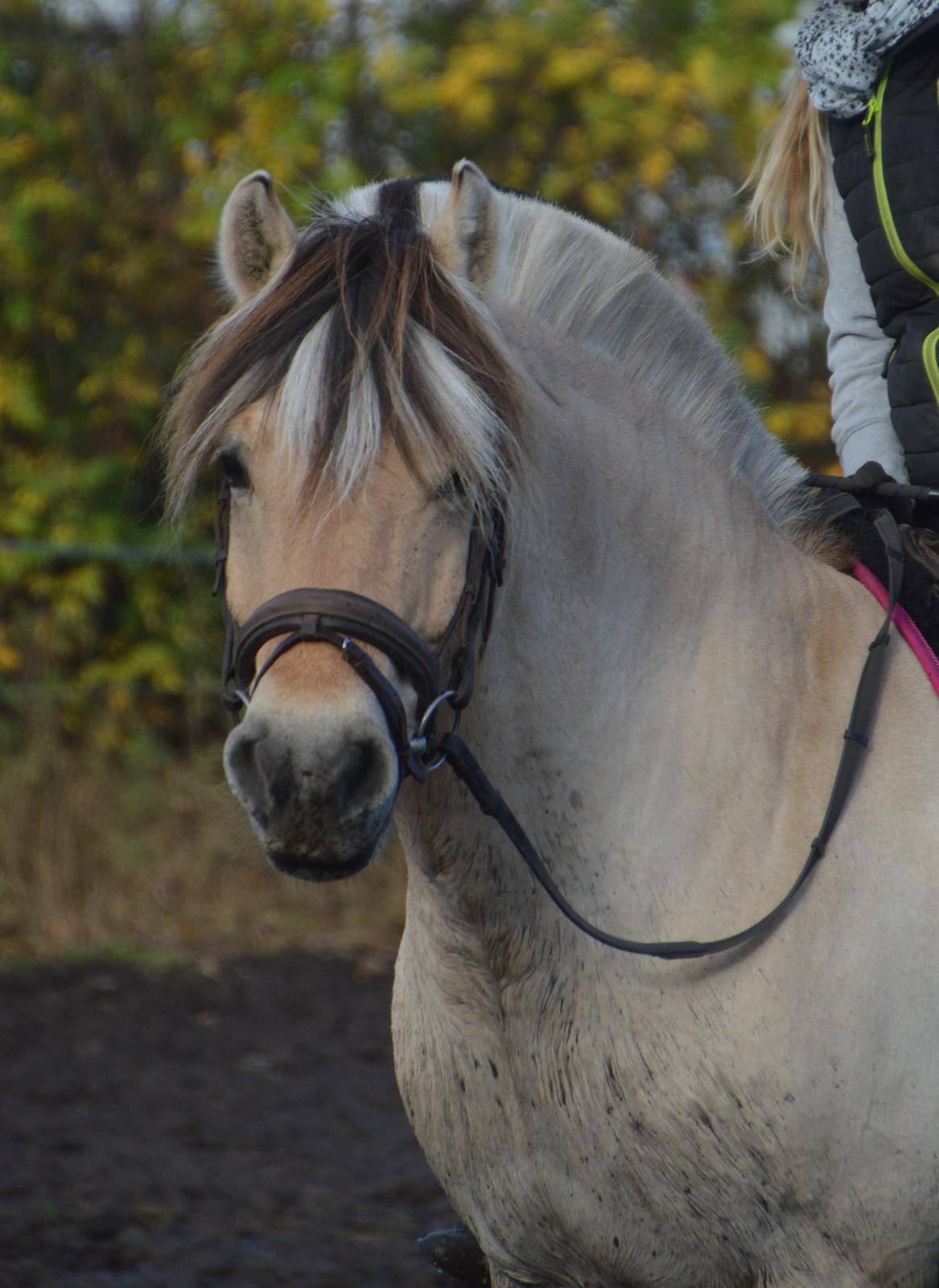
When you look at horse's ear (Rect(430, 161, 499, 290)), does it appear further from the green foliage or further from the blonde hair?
the green foliage

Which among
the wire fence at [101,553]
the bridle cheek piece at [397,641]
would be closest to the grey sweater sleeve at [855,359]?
the bridle cheek piece at [397,641]

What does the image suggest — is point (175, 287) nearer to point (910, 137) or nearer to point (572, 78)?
point (572, 78)

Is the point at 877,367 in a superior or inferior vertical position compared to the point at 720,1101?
superior

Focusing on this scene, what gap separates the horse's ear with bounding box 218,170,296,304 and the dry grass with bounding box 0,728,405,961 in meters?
4.81

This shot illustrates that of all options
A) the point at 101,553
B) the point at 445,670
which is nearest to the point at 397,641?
the point at 445,670

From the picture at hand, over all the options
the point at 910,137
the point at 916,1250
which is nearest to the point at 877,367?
the point at 910,137

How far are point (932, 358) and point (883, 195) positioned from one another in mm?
303

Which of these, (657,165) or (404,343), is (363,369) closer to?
(404,343)

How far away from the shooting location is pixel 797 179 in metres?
2.83

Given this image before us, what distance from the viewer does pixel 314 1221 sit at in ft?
14.2

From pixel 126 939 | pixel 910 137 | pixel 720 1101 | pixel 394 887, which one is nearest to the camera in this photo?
pixel 720 1101

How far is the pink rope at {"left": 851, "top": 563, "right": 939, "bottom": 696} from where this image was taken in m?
2.24

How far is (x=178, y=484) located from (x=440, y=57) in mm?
6542

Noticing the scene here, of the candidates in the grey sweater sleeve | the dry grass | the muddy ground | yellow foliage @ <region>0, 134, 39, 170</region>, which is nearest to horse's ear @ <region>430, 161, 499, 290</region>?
the grey sweater sleeve
